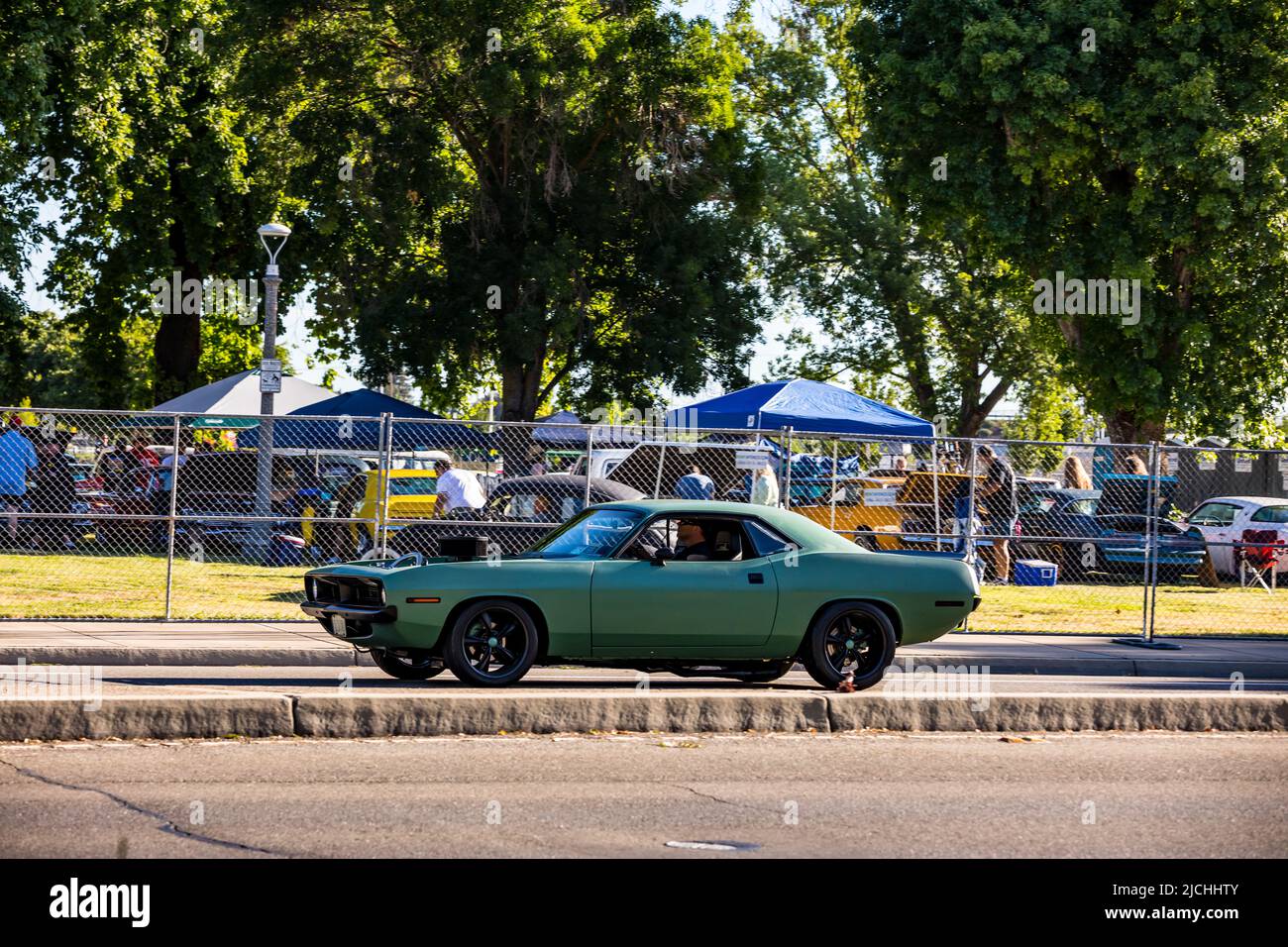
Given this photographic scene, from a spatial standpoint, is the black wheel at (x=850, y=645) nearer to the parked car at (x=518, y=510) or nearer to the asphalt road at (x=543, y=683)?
the asphalt road at (x=543, y=683)

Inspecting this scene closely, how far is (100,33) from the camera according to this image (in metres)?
35.2

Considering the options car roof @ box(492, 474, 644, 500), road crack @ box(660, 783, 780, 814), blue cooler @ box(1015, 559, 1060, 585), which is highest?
car roof @ box(492, 474, 644, 500)

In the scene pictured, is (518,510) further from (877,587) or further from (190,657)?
(877,587)

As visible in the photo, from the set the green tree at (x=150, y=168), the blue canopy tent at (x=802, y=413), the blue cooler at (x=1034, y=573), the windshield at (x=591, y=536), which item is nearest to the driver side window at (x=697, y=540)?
the windshield at (x=591, y=536)

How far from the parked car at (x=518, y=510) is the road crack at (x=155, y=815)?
9.91 metres

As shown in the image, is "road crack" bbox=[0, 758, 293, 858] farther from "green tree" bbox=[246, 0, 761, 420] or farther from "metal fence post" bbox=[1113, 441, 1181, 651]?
"green tree" bbox=[246, 0, 761, 420]

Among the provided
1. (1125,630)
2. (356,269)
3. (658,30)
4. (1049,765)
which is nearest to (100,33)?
(356,269)

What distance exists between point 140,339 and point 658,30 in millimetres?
51652

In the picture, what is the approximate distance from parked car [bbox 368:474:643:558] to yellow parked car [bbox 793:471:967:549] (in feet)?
9.63

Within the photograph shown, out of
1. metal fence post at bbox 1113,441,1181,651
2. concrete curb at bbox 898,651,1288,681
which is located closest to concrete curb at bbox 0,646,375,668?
concrete curb at bbox 898,651,1288,681

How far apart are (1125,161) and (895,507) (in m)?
14.0

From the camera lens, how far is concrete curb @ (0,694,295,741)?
8.79 m

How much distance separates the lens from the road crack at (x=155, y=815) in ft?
20.6

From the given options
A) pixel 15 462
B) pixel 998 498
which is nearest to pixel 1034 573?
pixel 998 498
